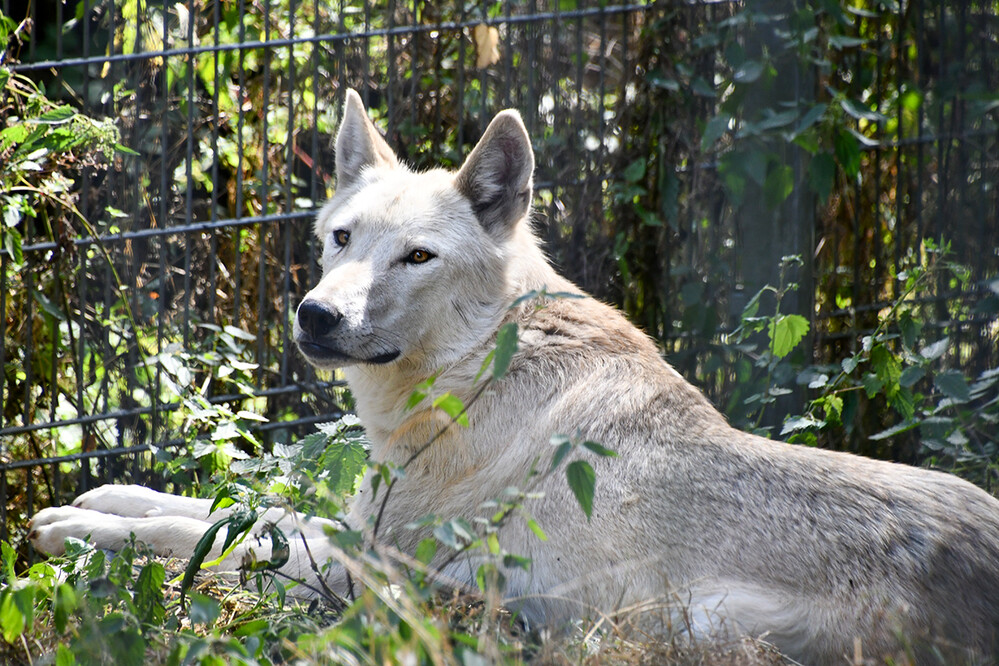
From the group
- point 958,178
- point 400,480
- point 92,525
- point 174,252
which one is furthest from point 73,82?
point 958,178

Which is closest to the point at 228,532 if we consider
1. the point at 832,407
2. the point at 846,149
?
the point at 832,407

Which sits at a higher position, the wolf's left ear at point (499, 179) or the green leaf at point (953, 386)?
the wolf's left ear at point (499, 179)

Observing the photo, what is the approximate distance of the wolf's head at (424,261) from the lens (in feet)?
10.4

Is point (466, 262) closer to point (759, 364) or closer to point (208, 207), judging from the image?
point (759, 364)

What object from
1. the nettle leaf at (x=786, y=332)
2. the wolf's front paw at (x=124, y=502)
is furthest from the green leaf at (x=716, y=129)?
the wolf's front paw at (x=124, y=502)

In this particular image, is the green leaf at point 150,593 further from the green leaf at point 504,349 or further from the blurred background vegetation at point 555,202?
the blurred background vegetation at point 555,202

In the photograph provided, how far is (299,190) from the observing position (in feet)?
19.0

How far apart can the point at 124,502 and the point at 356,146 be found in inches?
65.5

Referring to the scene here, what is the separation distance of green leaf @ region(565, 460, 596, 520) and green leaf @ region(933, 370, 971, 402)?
79.9 inches

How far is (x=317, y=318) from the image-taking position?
3.08 meters

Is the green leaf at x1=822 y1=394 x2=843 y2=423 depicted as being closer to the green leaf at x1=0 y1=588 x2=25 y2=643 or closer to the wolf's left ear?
the wolf's left ear

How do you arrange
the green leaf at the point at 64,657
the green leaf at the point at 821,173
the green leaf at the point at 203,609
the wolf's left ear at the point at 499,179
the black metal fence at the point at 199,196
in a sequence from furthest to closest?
1. the green leaf at the point at 821,173
2. the black metal fence at the point at 199,196
3. the wolf's left ear at the point at 499,179
4. the green leaf at the point at 64,657
5. the green leaf at the point at 203,609

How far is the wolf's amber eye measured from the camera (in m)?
3.34

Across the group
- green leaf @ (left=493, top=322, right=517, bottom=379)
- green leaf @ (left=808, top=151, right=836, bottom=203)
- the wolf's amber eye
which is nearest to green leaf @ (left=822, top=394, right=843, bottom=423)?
green leaf @ (left=808, top=151, right=836, bottom=203)
